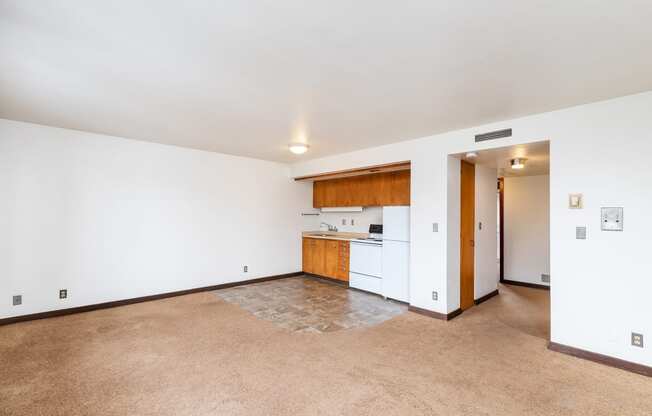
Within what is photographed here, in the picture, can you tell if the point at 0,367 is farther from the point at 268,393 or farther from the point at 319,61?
the point at 319,61

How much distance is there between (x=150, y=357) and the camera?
2838 millimetres

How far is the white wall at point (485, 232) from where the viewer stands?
4832mm

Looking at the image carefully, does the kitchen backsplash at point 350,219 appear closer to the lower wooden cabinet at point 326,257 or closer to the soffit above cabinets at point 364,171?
the lower wooden cabinet at point 326,257

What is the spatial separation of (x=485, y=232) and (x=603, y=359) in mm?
2473

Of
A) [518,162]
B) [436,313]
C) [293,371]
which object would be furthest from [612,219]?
[293,371]

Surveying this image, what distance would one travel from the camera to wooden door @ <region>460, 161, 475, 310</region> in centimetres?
433

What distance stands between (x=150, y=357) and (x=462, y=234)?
405 centimetres

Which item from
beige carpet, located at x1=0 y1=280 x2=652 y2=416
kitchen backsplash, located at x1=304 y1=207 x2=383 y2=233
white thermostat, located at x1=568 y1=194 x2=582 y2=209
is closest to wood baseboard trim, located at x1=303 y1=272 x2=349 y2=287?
kitchen backsplash, located at x1=304 y1=207 x2=383 y2=233

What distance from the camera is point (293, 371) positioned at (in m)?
2.61

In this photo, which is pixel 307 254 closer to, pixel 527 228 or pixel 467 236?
pixel 467 236

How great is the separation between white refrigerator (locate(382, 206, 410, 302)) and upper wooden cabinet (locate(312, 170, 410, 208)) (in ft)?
1.13

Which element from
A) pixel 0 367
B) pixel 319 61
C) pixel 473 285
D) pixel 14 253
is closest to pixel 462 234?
pixel 473 285

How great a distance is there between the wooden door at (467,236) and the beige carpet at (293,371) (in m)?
0.69

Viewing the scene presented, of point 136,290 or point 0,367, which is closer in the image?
point 0,367
